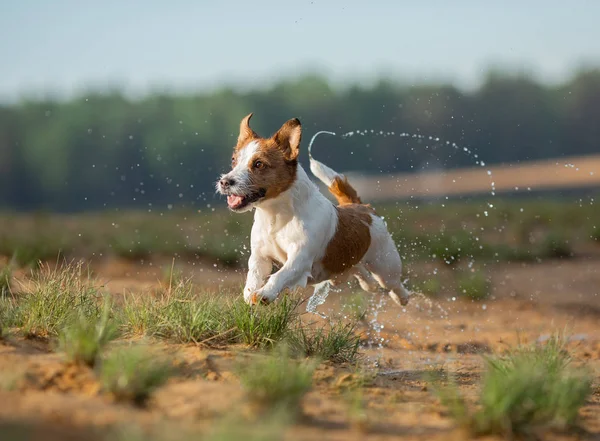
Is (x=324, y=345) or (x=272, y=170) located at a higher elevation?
(x=272, y=170)

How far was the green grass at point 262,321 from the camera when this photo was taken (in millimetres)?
5953

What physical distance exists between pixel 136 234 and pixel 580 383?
13.9 metres

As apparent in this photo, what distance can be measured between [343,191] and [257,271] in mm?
1915

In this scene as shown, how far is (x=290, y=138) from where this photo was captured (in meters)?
6.53

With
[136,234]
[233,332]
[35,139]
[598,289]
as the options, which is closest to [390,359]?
[233,332]

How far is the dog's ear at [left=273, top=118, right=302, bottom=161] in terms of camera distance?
21.3 ft

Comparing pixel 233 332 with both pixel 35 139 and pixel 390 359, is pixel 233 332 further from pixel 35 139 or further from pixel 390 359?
pixel 35 139

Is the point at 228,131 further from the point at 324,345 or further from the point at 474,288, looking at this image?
the point at 324,345

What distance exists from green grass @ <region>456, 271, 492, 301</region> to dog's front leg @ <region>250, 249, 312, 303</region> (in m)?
5.51

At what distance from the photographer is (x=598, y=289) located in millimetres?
12648

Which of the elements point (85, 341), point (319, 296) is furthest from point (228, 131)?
point (85, 341)

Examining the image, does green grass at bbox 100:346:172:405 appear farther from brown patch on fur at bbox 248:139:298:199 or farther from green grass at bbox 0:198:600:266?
green grass at bbox 0:198:600:266

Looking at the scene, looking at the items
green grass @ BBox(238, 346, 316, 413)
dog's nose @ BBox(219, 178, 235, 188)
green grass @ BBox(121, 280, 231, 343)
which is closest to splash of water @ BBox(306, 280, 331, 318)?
green grass @ BBox(121, 280, 231, 343)

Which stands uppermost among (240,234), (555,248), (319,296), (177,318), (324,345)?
(177,318)
